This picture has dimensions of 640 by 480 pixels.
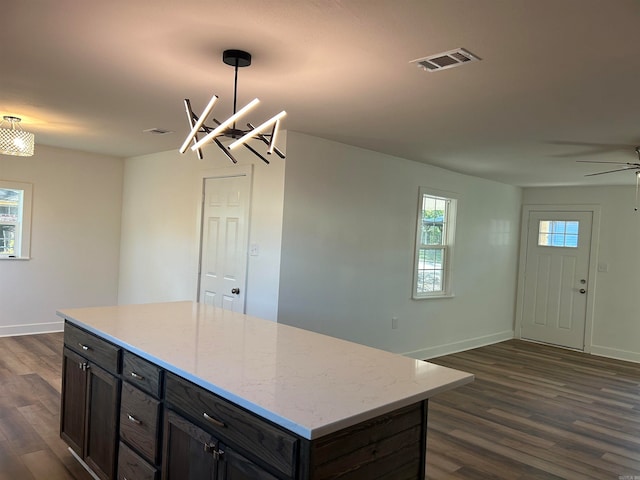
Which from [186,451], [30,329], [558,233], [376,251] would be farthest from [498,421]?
[30,329]

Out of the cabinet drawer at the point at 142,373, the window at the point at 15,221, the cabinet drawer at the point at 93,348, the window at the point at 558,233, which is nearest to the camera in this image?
the cabinet drawer at the point at 142,373

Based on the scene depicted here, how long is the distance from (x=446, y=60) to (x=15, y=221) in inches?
213

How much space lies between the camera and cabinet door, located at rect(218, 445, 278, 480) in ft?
5.05

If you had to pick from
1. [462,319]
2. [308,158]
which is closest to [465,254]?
[462,319]

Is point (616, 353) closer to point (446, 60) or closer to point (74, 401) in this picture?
point (446, 60)

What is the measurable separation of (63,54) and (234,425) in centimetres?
211

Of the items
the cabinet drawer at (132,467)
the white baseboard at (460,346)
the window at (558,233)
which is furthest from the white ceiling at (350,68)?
the window at (558,233)

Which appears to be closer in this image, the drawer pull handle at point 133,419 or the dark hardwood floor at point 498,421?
the drawer pull handle at point 133,419

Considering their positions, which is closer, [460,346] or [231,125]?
[231,125]

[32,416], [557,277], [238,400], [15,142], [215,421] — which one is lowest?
[32,416]

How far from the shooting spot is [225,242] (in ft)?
15.3

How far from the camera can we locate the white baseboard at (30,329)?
18.3 feet

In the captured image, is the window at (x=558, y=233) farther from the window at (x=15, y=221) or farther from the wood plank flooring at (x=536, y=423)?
the window at (x=15, y=221)

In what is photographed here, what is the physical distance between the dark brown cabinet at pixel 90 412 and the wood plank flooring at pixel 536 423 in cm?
181
